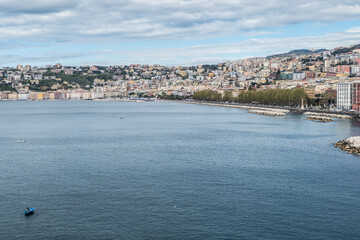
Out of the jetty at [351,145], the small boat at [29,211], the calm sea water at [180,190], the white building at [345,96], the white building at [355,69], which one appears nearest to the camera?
the calm sea water at [180,190]

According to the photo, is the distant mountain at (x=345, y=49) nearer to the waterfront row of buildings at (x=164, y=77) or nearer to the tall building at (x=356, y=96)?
the waterfront row of buildings at (x=164, y=77)

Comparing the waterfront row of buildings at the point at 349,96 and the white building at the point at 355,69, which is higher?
the white building at the point at 355,69

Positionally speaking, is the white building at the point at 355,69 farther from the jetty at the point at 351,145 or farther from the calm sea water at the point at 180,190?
the jetty at the point at 351,145

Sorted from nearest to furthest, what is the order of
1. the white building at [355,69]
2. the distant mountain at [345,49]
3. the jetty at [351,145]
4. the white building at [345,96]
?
the jetty at [351,145] → the white building at [345,96] → the white building at [355,69] → the distant mountain at [345,49]

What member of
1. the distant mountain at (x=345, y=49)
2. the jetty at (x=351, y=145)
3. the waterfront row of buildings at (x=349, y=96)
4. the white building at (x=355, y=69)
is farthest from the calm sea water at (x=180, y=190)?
the distant mountain at (x=345, y=49)

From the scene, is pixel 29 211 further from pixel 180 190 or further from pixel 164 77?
pixel 164 77

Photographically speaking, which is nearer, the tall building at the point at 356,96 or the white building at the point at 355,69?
the tall building at the point at 356,96

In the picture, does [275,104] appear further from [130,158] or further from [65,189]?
[65,189]

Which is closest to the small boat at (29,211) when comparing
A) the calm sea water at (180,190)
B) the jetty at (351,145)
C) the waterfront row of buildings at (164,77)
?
the calm sea water at (180,190)

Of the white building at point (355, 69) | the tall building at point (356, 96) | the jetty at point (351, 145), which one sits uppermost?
the white building at point (355, 69)
